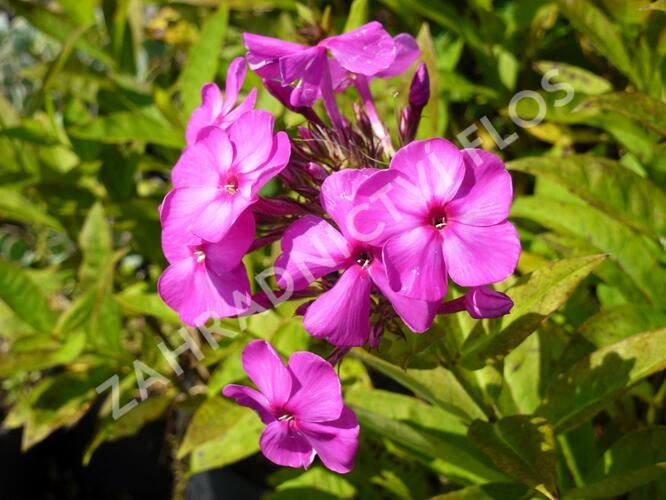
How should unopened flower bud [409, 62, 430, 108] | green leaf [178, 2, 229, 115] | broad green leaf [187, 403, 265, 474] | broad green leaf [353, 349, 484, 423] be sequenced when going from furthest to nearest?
green leaf [178, 2, 229, 115] → broad green leaf [187, 403, 265, 474] → broad green leaf [353, 349, 484, 423] → unopened flower bud [409, 62, 430, 108]

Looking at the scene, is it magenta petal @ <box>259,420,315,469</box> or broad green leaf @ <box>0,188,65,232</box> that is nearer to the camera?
magenta petal @ <box>259,420,315,469</box>

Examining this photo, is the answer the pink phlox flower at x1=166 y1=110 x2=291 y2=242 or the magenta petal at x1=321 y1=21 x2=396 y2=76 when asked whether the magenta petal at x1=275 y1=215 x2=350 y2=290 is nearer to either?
the pink phlox flower at x1=166 y1=110 x2=291 y2=242

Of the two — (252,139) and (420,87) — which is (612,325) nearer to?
(420,87)

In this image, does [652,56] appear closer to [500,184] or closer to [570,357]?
[570,357]

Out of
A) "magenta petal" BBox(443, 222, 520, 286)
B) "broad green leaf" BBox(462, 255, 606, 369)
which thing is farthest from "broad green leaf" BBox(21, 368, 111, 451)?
"magenta petal" BBox(443, 222, 520, 286)

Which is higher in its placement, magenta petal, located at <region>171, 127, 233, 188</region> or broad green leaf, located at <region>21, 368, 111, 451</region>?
magenta petal, located at <region>171, 127, 233, 188</region>

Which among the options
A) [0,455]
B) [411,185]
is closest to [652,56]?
[411,185]

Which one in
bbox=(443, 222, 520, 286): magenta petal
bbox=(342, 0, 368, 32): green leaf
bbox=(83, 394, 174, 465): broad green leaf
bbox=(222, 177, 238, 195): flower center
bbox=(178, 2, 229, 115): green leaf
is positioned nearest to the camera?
bbox=(443, 222, 520, 286): magenta petal

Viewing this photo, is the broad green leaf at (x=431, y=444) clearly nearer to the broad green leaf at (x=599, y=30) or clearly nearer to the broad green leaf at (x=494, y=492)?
the broad green leaf at (x=494, y=492)

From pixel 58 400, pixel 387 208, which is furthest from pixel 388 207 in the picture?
pixel 58 400
